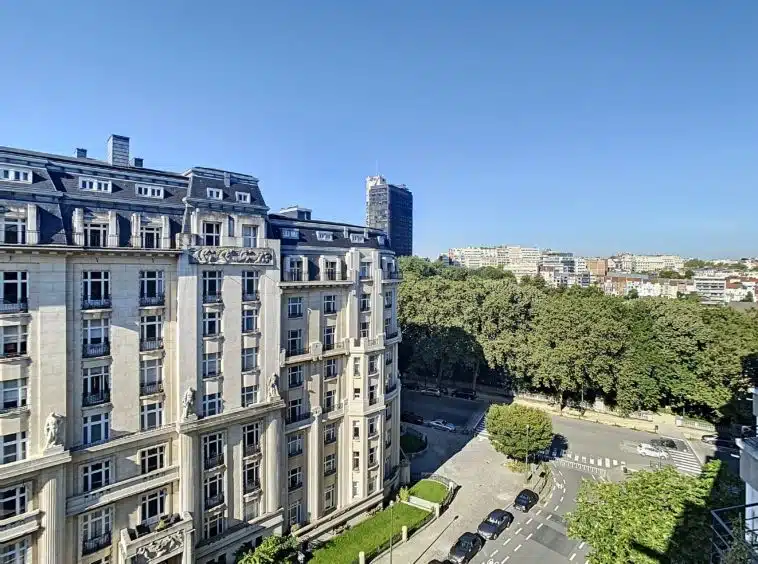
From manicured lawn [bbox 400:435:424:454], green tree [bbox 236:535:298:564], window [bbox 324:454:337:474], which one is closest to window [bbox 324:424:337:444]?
window [bbox 324:454:337:474]

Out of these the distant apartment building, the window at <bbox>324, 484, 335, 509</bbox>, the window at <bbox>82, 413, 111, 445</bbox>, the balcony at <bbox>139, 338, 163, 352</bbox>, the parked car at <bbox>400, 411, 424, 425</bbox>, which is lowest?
the parked car at <bbox>400, 411, 424, 425</bbox>

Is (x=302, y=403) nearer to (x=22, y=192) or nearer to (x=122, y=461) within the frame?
(x=122, y=461)

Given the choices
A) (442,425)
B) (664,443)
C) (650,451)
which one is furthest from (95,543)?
(664,443)

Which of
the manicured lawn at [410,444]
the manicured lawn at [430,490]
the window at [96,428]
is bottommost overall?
the manicured lawn at [430,490]

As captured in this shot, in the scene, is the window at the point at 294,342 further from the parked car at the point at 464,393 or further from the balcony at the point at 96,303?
the parked car at the point at 464,393

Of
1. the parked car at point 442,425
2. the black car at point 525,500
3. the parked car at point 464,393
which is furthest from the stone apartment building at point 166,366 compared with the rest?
the parked car at point 464,393

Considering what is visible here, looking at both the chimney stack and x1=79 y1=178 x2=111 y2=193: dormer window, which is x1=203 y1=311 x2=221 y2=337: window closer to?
x1=79 y1=178 x2=111 y2=193: dormer window

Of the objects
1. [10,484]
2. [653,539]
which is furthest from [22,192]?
[653,539]
